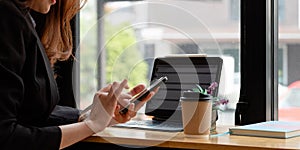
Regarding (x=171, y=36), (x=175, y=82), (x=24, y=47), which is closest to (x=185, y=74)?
(x=175, y=82)

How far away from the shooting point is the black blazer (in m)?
1.48

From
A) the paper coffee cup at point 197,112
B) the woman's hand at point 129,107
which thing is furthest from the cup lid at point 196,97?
the woman's hand at point 129,107

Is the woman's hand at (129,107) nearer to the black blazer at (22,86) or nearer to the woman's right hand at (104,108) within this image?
the woman's right hand at (104,108)

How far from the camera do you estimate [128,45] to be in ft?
7.18

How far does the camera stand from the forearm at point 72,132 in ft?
5.32

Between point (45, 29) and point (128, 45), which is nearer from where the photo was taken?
point (45, 29)

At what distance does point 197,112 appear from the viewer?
1827mm

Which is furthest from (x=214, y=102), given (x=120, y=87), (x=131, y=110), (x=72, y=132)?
(x=72, y=132)

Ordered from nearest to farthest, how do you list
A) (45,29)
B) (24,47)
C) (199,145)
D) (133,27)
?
(24,47) → (199,145) → (45,29) → (133,27)

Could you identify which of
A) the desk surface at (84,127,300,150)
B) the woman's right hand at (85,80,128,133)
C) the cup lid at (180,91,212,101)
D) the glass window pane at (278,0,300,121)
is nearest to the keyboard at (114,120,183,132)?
the desk surface at (84,127,300,150)

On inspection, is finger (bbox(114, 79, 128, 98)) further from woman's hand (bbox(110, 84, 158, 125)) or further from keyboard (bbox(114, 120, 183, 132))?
keyboard (bbox(114, 120, 183, 132))

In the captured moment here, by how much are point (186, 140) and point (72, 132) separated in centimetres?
38

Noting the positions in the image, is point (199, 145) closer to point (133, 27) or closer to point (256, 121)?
point (256, 121)

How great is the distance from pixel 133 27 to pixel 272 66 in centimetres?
59
